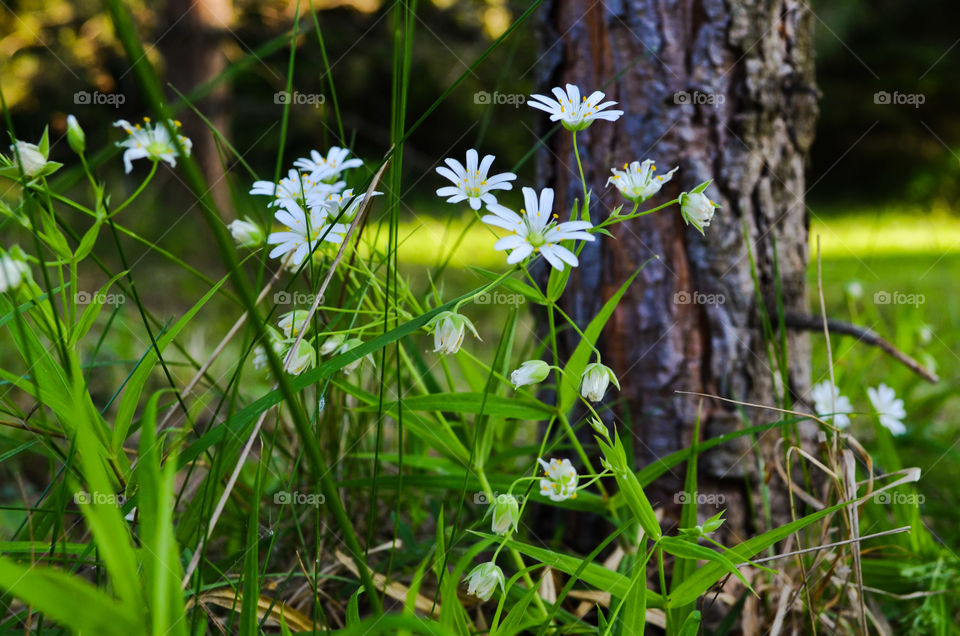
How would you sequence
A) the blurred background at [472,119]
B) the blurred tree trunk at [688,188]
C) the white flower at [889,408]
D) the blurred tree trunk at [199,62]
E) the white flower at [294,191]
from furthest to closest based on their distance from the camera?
the blurred tree trunk at [199,62]
the blurred background at [472,119]
the white flower at [889,408]
the blurred tree trunk at [688,188]
the white flower at [294,191]

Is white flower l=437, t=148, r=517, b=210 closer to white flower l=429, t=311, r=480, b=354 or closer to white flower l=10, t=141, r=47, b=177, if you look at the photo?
white flower l=429, t=311, r=480, b=354

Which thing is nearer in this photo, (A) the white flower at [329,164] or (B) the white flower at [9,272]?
(B) the white flower at [9,272]

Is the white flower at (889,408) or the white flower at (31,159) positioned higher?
the white flower at (31,159)

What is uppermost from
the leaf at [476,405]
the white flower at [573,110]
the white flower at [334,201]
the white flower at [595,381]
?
the white flower at [573,110]

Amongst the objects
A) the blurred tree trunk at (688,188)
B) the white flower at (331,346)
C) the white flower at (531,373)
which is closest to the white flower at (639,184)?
the white flower at (531,373)

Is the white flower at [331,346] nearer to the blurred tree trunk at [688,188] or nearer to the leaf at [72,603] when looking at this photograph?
the leaf at [72,603]

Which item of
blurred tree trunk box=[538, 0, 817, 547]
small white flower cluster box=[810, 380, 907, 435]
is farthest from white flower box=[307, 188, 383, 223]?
small white flower cluster box=[810, 380, 907, 435]

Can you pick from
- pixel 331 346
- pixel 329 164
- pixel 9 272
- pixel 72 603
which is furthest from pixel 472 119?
pixel 72 603

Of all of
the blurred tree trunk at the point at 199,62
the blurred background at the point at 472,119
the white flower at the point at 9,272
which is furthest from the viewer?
the blurred tree trunk at the point at 199,62
